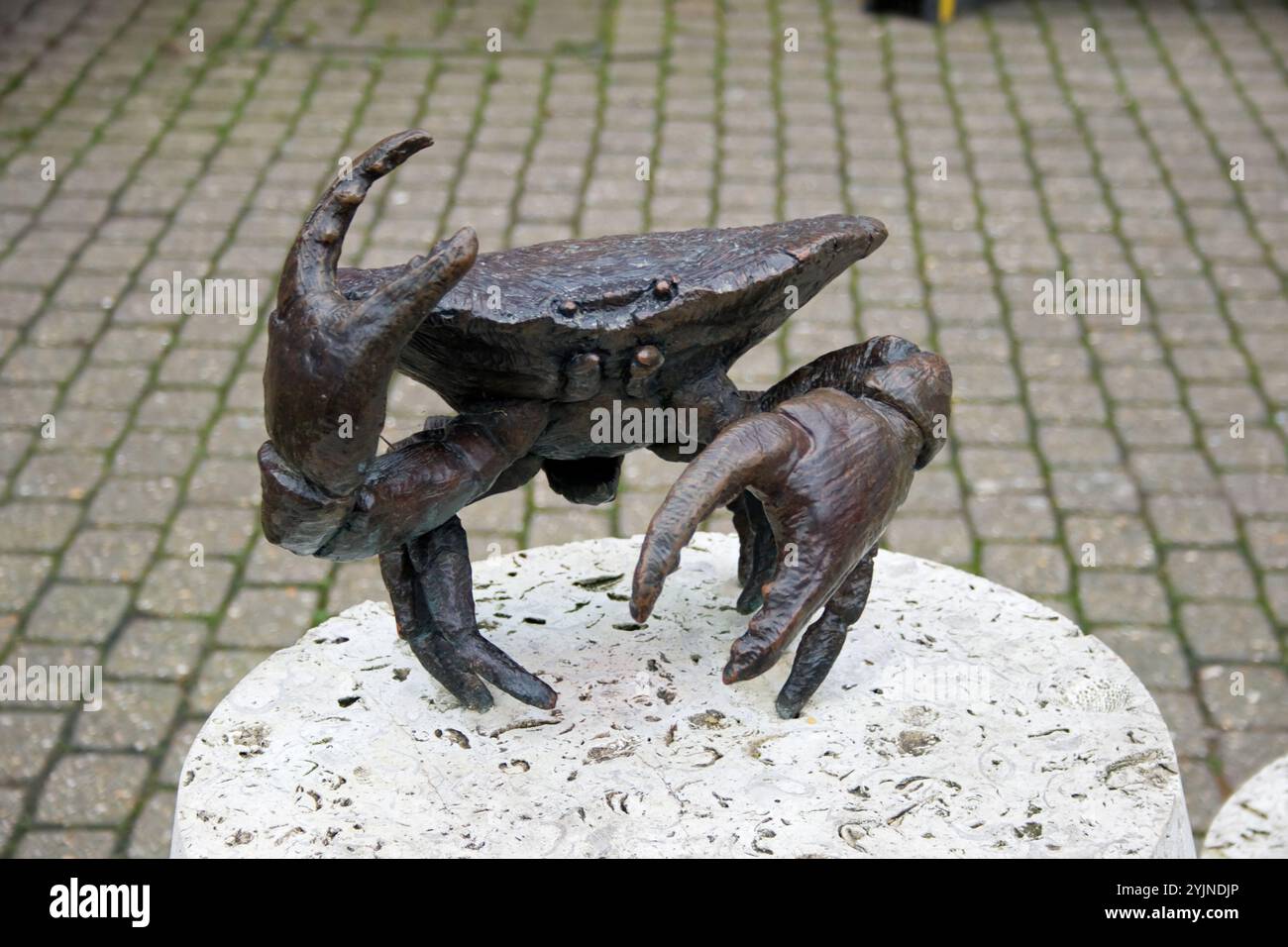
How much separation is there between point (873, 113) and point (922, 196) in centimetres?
80

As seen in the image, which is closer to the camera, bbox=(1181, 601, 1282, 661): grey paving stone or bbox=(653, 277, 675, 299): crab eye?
bbox=(653, 277, 675, 299): crab eye

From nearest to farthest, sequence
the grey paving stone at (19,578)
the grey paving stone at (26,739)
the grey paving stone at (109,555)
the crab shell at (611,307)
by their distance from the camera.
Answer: the crab shell at (611,307), the grey paving stone at (26,739), the grey paving stone at (19,578), the grey paving stone at (109,555)

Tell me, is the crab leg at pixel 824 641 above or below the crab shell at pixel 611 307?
below

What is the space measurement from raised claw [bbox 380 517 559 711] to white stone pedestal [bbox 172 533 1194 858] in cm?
12

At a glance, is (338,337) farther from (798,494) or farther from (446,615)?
(798,494)

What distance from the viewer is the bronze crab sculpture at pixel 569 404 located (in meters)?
2.49

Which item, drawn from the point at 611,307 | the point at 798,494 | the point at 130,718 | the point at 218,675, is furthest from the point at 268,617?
the point at 798,494

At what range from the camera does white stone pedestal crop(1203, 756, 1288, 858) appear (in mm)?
3523

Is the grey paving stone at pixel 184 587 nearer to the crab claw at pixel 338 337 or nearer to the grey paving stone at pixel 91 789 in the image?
the grey paving stone at pixel 91 789

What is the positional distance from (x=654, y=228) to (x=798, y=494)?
392 centimetres

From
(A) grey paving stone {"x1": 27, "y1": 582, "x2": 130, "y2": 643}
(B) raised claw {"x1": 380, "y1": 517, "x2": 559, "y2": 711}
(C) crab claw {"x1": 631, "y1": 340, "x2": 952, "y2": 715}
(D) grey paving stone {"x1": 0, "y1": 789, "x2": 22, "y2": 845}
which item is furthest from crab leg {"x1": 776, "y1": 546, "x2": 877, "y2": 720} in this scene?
(A) grey paving stone {"x1": 27, "y1": 582, "x2": 130, "y2": 643}

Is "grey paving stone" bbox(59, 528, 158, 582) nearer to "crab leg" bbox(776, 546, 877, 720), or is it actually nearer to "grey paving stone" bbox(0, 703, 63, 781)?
"grey paving stone" bbox(0, 703, 63, 781)

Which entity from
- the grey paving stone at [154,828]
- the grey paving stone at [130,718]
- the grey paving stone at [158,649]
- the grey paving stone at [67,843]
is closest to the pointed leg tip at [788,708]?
the grey paving stone at [154,828]

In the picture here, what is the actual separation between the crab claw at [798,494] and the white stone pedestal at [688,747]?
0.40 meters
